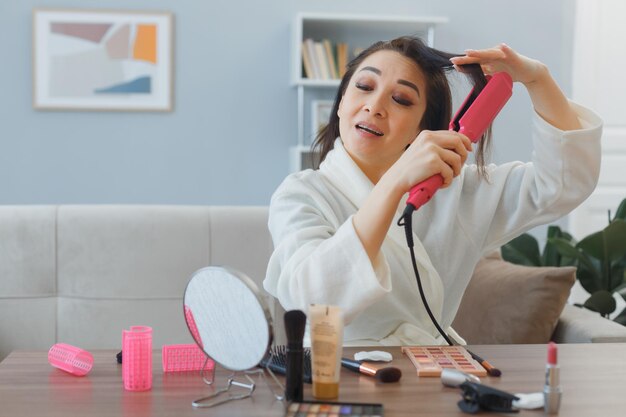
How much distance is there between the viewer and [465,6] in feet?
15.0

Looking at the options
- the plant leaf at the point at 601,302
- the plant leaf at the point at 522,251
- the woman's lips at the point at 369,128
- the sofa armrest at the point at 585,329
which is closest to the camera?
the woman's lips at the point at 369,128

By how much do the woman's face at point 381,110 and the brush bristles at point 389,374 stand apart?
1.80 ft

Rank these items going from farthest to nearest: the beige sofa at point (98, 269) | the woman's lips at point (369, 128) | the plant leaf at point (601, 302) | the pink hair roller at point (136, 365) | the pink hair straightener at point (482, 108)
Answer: the plant leaf at point (601, 302) < the beige sofa at point (98, 269) < the woman's lips at point (369, 128) < the pink hair straightener at point (482, 108) < the pink hair roller at point (136, 365)

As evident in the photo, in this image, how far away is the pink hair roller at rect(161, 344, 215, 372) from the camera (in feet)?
4.11

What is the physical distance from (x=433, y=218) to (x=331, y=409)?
701 mm

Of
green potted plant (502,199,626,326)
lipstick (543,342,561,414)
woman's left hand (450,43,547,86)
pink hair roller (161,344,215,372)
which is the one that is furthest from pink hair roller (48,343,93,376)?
green potted plant (502,199,626,326)

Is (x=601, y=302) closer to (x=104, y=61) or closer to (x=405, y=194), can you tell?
(x=405, y=194)

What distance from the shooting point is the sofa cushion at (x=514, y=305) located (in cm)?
230

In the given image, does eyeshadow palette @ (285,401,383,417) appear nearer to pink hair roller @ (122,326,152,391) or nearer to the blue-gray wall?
pink hair roller @ (122,326,152,391)

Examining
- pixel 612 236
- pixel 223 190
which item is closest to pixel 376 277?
pixel 612 236

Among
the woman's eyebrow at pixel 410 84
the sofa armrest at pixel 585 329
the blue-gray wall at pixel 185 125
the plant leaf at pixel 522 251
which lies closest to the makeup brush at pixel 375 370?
the woman's eyebrow at pixel 410 84

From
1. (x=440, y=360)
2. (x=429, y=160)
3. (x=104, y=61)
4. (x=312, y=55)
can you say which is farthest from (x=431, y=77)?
(x=104, y=61)

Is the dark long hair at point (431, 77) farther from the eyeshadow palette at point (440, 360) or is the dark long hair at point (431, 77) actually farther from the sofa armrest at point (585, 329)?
the sofa armrest at point (585, 329)

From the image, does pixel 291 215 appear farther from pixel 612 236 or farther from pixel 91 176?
pixel 91 176
